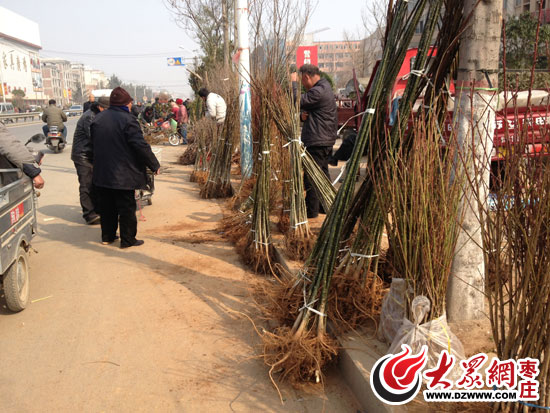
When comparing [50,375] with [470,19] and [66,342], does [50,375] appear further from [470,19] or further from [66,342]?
[470,19]

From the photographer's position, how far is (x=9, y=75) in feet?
268

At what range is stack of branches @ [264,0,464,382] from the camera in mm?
2648

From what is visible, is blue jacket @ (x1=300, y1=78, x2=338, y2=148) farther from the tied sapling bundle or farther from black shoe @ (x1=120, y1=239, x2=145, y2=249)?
the tied sapling bundle

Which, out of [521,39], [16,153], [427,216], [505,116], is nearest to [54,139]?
[16,153]

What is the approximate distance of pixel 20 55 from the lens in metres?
91.0

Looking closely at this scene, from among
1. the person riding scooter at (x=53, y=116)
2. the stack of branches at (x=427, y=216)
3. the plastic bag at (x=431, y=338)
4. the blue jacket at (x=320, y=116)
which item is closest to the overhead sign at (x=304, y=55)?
the blue jacket at (x=320, y=116)

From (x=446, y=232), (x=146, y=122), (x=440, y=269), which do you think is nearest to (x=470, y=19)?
(x=446, y=232)

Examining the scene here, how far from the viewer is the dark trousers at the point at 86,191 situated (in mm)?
6359

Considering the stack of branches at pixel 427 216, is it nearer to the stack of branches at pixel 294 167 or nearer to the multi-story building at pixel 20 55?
the stack of branches at pixel 294 167

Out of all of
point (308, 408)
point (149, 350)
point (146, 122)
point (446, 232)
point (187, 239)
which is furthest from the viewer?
point (146, 122)

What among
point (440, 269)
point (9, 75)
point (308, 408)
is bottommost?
point (308, 408)

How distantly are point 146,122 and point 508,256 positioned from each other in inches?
692

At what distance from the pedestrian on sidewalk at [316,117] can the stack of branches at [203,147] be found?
3284 millimetres

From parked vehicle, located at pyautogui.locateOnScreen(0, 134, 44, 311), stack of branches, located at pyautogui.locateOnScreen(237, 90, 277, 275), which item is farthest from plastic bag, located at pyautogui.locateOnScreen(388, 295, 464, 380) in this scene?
parked vehicle, located at pyautogui.locateOnScreen(0, 134, 44, 311)
